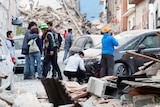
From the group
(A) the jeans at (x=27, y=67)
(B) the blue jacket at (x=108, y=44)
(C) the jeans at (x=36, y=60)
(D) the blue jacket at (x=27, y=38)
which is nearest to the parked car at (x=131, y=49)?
(B) the blue jacket at (x=108, y=44)

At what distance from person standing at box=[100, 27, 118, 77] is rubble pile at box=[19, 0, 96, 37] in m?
31.7

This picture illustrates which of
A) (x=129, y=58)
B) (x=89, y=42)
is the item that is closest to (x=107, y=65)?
(x=129, y=58)

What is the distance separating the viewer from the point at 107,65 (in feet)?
47.2

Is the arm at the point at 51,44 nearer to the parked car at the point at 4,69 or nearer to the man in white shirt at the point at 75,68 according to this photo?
the man in white shirt at the point at 75,68

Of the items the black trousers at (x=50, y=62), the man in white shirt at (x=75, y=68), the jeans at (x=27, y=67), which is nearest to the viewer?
the man in white shirt at (x=75, y=68)

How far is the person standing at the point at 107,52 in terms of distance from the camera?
46.5 feet

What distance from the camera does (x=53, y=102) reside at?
9602mm

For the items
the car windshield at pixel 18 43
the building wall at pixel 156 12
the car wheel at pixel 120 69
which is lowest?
the car wheel at pixel 120 69

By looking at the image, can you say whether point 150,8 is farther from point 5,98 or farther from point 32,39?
point 5,98

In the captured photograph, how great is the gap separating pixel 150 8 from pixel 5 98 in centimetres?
2393

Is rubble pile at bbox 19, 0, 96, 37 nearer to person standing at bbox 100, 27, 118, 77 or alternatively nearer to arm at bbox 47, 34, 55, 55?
arm at bbox 47, 34, 55, 55

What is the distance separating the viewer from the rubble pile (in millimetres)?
47906

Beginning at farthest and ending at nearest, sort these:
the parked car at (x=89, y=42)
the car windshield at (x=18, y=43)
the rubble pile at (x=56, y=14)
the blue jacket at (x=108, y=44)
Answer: the rubble pile at (x=56, y=14), the car windshield at (x=18, y=43), the parked car at (x=89, y=42), the blue jacket at (x=108, y=44)

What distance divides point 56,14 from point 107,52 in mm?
35141
